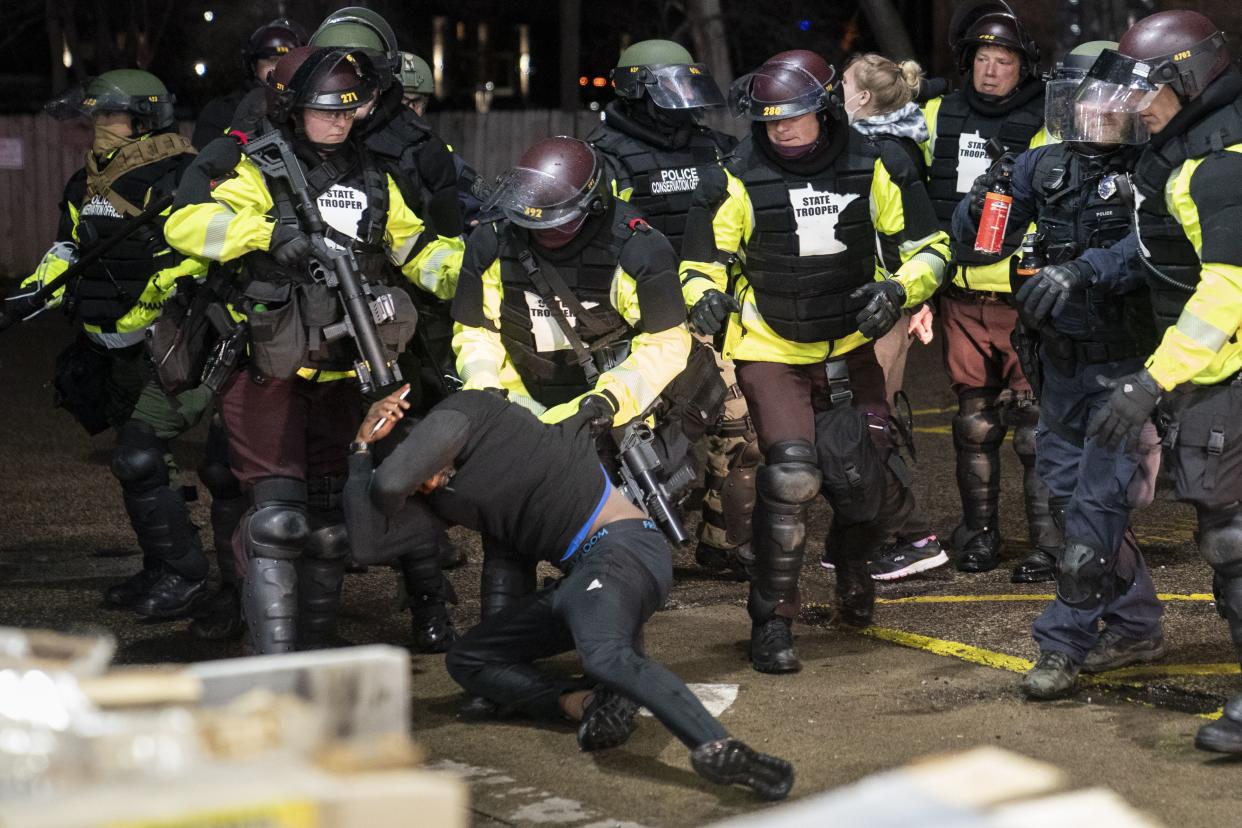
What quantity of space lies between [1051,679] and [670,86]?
3.29m

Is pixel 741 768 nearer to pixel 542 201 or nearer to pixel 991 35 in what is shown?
pixel 542 201

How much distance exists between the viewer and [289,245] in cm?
598

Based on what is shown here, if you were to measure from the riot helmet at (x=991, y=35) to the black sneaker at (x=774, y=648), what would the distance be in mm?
3031

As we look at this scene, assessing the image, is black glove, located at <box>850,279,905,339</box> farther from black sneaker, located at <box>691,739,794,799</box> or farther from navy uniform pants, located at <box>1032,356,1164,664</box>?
black sneaker, located at <box>691,739,794,799</box>

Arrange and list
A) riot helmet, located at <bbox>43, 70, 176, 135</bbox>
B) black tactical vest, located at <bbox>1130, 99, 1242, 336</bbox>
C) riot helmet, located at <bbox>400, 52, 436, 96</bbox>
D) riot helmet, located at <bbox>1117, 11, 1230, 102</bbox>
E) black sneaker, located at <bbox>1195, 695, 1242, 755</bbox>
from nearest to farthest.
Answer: black sneaker, located at <bbox>1195, 695, 1242, 755</bbox>
black tactical vest, located at <bbox>1130, 99, 1242, 336</bbox>
riot helmet, located at <bbox>1117, 11, 1230, 102</bbox>
riot helmet, located at <bbox>43, 70, 176, 135</bbox>
riot helmet, located at <bbox>400, 52, 436, 96</bbox>

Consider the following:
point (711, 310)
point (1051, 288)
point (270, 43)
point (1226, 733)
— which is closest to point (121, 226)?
point (270, 43)

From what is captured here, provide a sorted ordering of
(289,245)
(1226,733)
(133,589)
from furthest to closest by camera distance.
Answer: (133,589) < (289,245) < (1226,733)

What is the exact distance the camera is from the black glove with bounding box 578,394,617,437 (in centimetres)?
570

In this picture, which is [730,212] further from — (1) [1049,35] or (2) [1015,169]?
(1) [1049,35]

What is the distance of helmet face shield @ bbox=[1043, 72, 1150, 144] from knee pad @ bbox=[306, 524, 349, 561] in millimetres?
2802

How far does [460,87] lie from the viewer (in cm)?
3738

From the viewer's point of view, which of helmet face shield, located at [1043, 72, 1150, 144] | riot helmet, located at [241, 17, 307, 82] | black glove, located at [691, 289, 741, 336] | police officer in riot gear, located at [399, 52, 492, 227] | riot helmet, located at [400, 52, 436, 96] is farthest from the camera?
riot helmet, located at [400, 52, 436, 96]

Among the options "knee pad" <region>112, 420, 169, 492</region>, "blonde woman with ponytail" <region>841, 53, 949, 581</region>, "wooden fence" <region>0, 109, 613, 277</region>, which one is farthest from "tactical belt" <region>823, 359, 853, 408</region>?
"wooden fence" <region>0, 109, 613, 277</region>

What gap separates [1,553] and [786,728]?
436cm
